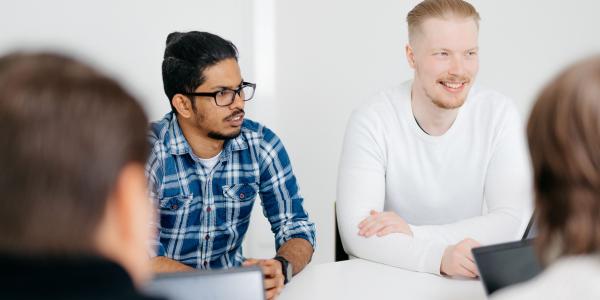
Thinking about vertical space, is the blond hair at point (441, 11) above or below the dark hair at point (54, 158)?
above

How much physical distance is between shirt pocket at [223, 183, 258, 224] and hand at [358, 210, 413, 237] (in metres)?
0.40

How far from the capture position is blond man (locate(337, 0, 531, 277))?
2076mm

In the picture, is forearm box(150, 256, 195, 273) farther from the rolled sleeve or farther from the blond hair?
the blond hair

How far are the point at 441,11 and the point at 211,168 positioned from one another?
0.90 m

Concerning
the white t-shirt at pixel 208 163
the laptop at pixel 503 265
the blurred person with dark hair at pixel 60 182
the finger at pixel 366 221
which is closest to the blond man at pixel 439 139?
the finger at pixel 366 221

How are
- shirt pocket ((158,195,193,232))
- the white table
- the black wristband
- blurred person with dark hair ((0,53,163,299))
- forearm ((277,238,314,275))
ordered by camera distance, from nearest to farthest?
blurred person with dark hair ((0,53,163,299)), the white table, the black wristband, forearm ((277,238,314,275)), shirt pocket ((158,195,193,232))

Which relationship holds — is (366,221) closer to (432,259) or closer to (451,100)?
(432,259)

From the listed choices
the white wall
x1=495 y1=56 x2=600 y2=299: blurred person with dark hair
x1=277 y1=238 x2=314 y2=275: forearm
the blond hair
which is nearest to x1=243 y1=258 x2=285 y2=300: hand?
x1=277 y1=238 x2=314 y2=275: forearm

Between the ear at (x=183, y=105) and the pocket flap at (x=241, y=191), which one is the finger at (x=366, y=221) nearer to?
the pocket flap at (x=241, y=191)

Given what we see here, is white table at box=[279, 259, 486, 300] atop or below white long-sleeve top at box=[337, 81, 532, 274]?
below

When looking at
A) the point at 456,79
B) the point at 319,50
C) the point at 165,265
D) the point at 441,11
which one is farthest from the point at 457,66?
the point at 319,50

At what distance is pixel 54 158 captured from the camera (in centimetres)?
62

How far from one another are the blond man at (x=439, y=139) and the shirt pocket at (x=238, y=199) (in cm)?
28

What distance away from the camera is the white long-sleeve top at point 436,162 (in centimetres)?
203
